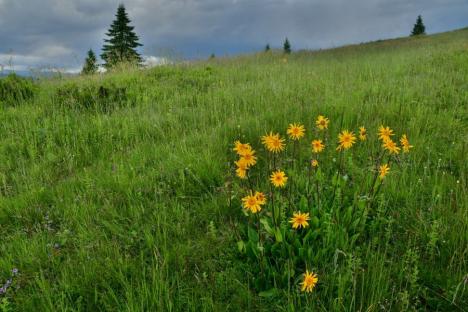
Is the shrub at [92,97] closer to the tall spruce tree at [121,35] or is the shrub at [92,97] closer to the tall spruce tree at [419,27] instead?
the tall spruce tree at [121,35]

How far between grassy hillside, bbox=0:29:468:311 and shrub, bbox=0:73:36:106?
114 cm

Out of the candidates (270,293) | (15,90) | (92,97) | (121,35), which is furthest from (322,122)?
(121,35)

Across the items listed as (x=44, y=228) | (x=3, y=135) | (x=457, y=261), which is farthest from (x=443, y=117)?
(x=3, y=135)

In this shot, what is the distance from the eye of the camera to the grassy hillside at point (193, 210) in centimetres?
215

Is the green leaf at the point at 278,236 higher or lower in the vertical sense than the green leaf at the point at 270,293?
higher

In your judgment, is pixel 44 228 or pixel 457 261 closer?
pixel 457 261

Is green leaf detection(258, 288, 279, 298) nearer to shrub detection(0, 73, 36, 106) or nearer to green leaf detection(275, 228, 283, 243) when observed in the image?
green leaf detection(275, 228, 283, 243)

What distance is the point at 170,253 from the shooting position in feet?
8.17

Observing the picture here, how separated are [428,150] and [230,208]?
2.46 m

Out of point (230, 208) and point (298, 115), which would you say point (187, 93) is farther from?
point (230, 208)

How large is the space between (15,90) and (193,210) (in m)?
6.96

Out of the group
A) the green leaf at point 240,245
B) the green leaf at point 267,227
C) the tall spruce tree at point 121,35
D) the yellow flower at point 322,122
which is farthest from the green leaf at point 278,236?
the tall spruce tree at point 121,35

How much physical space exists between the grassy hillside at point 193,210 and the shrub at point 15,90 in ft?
3.74

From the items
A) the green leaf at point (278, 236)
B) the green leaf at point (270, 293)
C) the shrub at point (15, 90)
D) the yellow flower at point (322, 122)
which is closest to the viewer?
the green leaf at point (270, 293)
